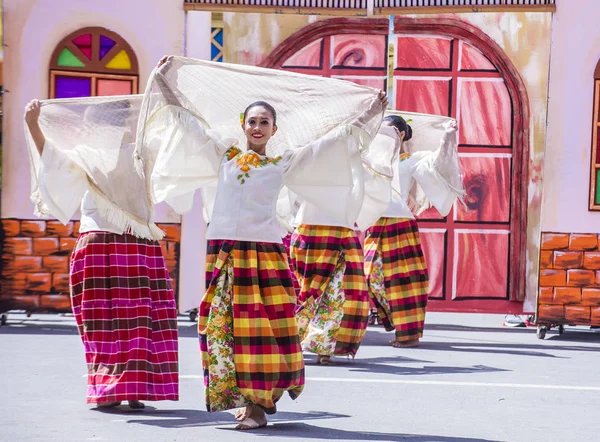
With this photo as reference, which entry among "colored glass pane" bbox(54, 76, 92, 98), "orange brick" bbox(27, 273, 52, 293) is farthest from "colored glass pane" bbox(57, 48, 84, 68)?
"orange brick" bbox(27, 273, 52, 293)

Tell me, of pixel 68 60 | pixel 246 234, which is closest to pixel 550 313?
pixel 68 60

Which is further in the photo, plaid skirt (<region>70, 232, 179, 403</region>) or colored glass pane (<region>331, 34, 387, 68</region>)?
colored glass pane (<region>331, 34, 387, 68</region>)

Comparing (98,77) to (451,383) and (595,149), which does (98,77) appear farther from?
(451,383)

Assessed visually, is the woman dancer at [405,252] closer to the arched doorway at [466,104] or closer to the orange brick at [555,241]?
the orange brick at [555,241]

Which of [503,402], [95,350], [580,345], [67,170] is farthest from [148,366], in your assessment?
[580,345]

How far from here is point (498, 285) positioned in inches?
453

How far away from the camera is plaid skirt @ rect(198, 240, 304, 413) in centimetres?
553

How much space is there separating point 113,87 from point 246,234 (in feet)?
17.3

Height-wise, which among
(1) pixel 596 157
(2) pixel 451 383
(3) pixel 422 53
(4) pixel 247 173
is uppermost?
(3) pixel 422 53

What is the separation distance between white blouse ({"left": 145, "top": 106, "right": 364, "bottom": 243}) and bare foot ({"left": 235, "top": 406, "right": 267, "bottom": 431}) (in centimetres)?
80

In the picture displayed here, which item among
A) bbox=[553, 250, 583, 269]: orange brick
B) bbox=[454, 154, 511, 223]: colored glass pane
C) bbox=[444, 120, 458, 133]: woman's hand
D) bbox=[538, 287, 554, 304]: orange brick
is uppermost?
bbox=[444, 120, 458, 133]: woman's hand

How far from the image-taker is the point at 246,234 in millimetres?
5582

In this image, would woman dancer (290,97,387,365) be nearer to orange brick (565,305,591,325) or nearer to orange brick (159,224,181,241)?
orange brick (159,224,181,241)

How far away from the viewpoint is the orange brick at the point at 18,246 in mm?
10289
